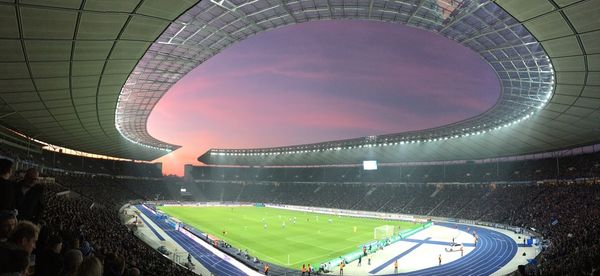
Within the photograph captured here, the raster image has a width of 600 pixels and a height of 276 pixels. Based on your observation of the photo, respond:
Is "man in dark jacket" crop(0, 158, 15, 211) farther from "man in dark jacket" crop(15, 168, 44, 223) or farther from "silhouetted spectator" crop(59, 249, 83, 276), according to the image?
"silhouetted spectator" crop(59, 249, 83, 276)

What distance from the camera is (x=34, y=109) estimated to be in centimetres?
2856

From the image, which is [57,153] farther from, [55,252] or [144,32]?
[55,252]

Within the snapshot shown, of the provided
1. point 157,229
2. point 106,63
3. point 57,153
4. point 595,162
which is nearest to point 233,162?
point 57,153

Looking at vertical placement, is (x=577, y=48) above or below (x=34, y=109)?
above

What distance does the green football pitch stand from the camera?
37.3 meters

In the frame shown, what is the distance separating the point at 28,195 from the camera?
6.34 meters

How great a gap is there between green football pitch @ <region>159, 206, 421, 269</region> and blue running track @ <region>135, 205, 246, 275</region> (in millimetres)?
3956

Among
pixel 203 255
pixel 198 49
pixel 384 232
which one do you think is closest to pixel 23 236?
pixel 198 49

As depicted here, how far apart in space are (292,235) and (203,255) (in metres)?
15.2

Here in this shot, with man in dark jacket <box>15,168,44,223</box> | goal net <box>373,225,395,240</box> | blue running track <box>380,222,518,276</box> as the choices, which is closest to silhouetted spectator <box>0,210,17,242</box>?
man in dark jacket <box>15,168,44,223</box>

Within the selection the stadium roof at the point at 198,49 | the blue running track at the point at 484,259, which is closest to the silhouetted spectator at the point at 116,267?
the stadium roof at the point at 198,49

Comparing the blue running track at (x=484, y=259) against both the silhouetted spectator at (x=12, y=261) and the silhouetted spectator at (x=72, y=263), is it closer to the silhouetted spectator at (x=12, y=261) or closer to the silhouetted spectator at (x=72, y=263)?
the silhouetted spectator at (x=72, y=263)

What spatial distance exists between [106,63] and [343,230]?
40.5 m

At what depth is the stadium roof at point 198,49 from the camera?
51.9 feet
